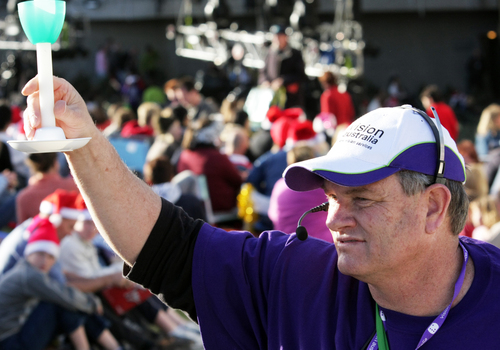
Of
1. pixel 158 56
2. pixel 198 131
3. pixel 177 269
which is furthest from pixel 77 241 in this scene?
pixel 158 56

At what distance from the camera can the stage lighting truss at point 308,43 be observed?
1163 centimetres

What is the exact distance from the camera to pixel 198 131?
5750mm

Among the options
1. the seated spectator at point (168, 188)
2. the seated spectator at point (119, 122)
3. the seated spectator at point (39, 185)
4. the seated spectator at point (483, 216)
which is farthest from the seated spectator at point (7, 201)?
the seated spectator at point (483, 216)

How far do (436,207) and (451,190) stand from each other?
6cm

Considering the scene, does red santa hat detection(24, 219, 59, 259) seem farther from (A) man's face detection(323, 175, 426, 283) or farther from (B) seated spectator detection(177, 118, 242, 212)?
(A) man's face detection(323, 175, 426, 283)

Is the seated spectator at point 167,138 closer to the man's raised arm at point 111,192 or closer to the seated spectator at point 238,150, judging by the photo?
the seated spectator at point 238,150

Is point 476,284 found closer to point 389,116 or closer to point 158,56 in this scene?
point 389,116

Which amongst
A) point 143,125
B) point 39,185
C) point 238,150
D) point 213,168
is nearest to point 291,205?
point 39,185

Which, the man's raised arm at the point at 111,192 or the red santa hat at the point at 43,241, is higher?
the man's raised arm at the point at 111,192

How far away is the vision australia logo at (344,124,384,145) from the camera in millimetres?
1438

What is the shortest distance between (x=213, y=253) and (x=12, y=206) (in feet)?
12.9

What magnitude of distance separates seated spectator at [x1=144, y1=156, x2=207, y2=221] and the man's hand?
9.50 feet

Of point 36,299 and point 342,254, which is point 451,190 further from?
point 36,299

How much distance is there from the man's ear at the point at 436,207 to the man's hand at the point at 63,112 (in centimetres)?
82
